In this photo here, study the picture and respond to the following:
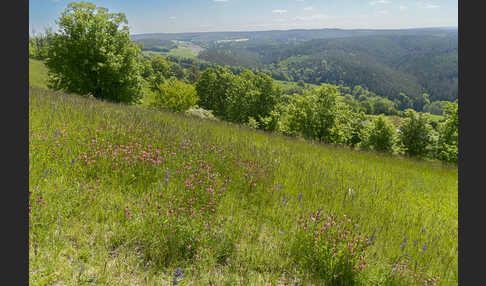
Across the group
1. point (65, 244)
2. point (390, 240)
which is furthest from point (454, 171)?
point (65, 244)

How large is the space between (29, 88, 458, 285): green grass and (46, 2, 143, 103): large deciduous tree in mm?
18490

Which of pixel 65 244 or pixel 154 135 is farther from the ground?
pixel 154 135

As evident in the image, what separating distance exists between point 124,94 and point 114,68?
307 cm

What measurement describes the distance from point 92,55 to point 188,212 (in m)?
23.4

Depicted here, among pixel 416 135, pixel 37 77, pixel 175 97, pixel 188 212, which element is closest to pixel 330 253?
pixel 188 212

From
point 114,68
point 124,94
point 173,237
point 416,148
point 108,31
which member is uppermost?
point 108,31

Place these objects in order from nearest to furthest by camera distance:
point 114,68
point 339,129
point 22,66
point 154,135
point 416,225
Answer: point 22,66 < point 416,225 < point 154,135 < point 114,68 < point 339,129

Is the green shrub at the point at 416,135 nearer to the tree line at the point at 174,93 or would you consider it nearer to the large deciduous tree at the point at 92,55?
the tree line at the point at 174,93

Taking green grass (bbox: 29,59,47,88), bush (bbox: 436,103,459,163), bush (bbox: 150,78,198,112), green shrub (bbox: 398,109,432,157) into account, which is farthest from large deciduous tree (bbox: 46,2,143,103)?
green shrub (bbox: 398,109,432,157)

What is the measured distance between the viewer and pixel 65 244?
7.52 ft

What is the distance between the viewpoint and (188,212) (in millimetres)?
2967

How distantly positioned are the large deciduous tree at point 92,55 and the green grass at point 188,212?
18.5 metres

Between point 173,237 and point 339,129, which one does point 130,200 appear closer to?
point 173,237

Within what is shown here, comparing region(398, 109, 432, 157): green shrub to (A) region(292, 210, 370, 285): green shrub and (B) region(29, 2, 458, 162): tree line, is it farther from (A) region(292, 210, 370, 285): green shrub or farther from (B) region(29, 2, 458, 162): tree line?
(A) region(292, 210, 370, 285): green shrub
